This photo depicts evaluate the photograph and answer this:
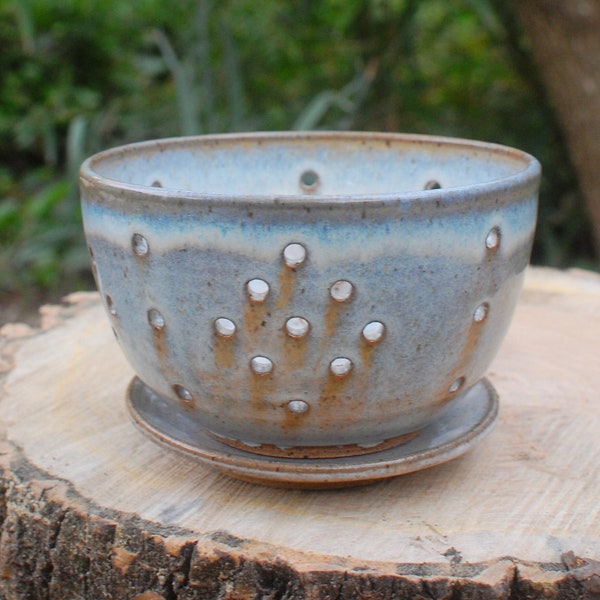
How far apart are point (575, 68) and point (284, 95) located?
3.22 feet

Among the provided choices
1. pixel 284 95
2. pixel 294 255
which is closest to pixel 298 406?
pixel 294 255

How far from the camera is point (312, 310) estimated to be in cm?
70

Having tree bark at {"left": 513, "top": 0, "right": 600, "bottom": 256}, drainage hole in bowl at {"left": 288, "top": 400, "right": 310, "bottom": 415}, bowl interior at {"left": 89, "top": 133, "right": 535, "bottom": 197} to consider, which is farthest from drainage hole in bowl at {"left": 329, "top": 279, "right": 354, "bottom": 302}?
tree bark at {"left": 513, "top": 0, "right": 600, "bottom": 256}

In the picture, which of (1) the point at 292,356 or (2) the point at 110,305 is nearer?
(1) the point at 292,356

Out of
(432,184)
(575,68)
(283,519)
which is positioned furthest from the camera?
(575,68)

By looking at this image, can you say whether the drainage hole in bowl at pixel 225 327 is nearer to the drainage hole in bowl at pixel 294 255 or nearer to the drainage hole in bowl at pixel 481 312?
the drainage hole in bowl at pixel 294 255

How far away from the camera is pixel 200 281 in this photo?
28.0 inches

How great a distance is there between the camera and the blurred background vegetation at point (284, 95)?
2406mm

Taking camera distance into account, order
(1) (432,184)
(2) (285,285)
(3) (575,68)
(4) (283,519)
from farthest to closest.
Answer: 1. (3) (575,68)
2. (1) (432,184)
3. (4) (283,519)
4. (2) (285,285)

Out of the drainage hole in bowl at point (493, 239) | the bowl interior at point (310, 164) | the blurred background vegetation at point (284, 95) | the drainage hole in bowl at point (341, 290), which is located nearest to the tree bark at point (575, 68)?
the blurred background vegetation at point (284, 95)

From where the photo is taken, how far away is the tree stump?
0.72 m

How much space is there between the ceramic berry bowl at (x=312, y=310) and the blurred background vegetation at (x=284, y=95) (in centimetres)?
149

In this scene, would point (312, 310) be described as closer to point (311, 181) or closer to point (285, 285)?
point (285, 285)

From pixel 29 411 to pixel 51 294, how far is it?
1687 millimetres
